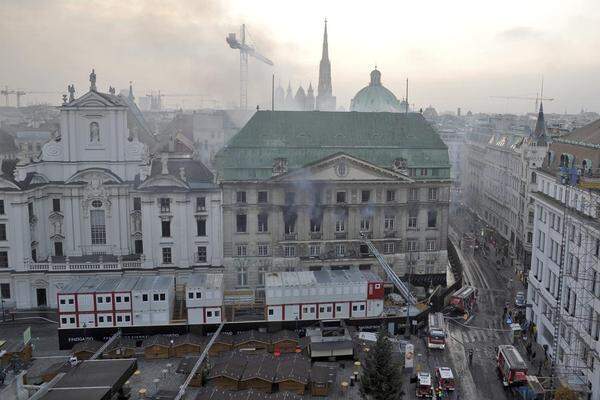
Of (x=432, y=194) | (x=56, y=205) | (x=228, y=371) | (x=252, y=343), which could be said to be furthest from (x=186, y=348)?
(x=432, y=194)

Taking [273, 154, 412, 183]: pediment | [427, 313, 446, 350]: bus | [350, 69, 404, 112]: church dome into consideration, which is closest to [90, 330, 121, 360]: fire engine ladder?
[273, 154, 412, 183]: pediment

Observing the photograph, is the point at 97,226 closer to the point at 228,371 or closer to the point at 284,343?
the point at 284,343

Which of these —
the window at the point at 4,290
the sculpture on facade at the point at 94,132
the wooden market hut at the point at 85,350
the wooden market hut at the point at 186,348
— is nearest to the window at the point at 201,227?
the sculpture on facade at the point at 94,132

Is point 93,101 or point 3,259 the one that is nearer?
point 3,259

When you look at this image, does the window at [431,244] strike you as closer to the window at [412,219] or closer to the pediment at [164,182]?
the window at [412,219]

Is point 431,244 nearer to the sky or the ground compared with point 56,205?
nearer to the ground

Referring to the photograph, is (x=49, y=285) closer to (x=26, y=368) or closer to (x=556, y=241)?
(x=26, y=368)

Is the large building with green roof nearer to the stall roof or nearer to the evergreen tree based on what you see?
the stall roof
